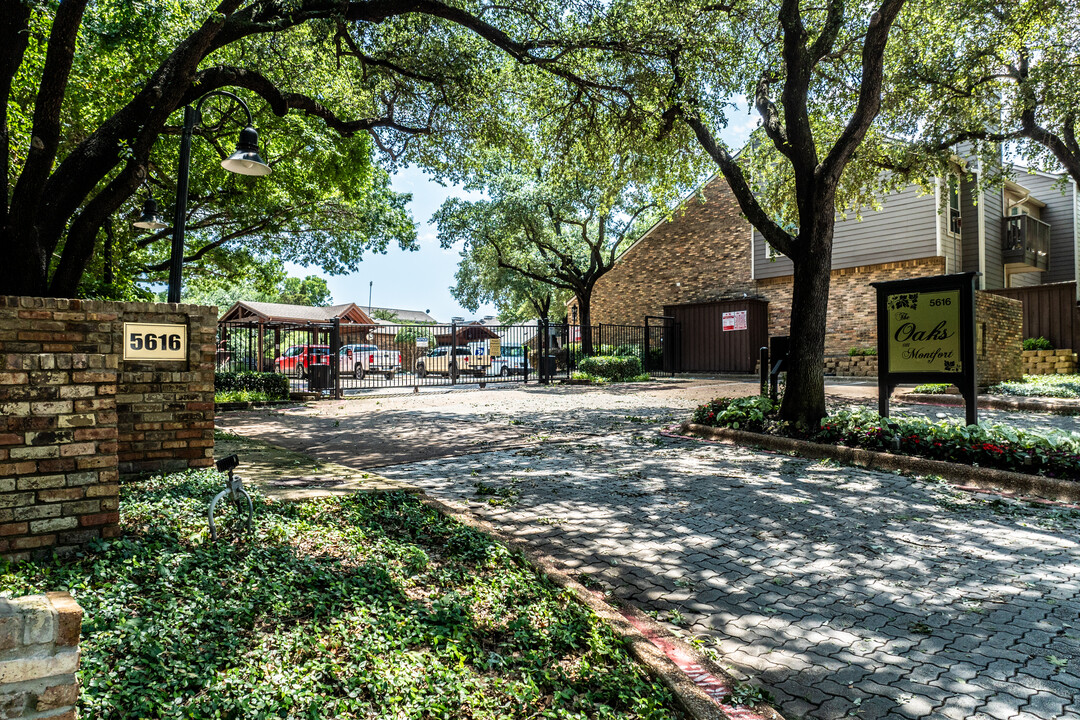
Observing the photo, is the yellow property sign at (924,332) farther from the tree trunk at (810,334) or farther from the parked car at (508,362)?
the parked car at (508,362)

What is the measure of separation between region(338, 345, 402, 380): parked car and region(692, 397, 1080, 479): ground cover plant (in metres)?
16.2

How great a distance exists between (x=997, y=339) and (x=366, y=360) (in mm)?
21749

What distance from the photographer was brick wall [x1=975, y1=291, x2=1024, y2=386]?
45.4 feet

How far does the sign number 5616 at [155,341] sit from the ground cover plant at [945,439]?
23.7 ft

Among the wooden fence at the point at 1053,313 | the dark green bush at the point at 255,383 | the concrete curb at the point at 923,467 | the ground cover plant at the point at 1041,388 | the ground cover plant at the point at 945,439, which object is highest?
the wooden fence at the point at 1053,313

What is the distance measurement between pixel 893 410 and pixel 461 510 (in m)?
10.4

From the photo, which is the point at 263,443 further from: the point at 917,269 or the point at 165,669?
the point at 917,269

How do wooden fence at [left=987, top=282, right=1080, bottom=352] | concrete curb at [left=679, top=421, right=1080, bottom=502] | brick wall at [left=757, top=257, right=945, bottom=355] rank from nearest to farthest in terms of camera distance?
1. concrete curb at [left=679, top=421, right=1080, bottom=502]
2. wooden fence at [left=987, top=282, right=1080, bottom=352]
3. brick wall at [left=757, top=257, right=945, bottom=355]

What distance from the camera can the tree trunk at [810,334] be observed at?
8258 mm

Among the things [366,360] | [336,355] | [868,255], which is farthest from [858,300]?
[366,360]

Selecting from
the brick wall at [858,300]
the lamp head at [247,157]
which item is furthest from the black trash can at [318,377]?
the brick wall at [858,300]

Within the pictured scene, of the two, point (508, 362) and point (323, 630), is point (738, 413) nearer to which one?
point (323, 630)

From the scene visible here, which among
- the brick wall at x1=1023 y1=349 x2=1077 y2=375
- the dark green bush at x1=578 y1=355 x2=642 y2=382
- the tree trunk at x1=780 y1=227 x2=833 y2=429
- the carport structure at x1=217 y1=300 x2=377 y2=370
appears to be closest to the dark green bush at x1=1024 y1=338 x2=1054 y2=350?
the brick wall at x1=1023 y1=349 x2=1077 y2=375

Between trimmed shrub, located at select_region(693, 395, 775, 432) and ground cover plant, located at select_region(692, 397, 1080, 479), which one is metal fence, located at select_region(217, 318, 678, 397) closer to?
trimmed shrub, located at select_region(693, 395, 775, 432)
